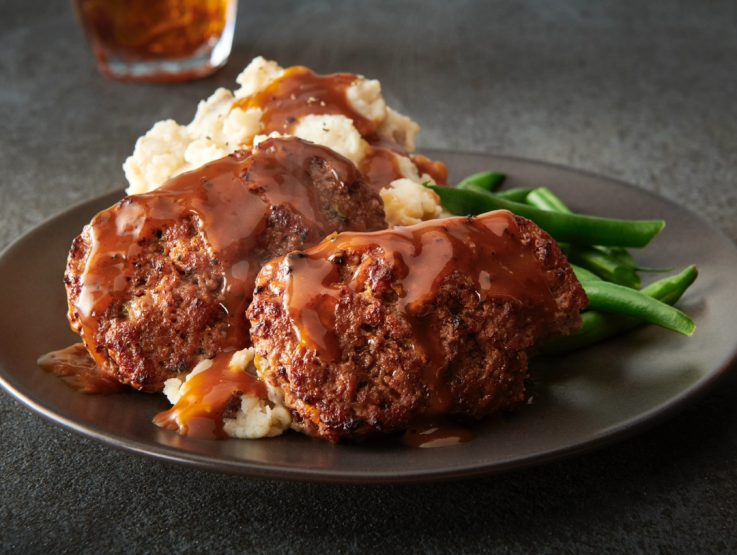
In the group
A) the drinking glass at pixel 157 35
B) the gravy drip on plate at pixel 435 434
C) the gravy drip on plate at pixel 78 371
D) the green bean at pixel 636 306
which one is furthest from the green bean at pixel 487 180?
the drinking glass at pixel 157 35

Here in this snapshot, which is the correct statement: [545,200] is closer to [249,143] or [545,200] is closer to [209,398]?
[249,143]

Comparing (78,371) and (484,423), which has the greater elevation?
(484,423)

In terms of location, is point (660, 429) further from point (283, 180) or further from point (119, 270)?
point (119, 270)

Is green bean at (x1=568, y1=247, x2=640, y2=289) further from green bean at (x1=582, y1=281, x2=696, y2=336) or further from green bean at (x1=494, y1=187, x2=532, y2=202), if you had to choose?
green bean at (x1=494, y1=187, x2=532, y2=202)

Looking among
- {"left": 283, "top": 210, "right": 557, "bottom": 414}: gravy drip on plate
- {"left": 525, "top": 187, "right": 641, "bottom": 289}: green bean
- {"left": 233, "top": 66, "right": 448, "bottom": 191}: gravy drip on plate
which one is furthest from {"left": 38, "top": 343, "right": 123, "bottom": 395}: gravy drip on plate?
{"left": 525, "top": 187, "right": 641, "bottom": 289}: green bean

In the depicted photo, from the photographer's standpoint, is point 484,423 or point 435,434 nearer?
point 435,434

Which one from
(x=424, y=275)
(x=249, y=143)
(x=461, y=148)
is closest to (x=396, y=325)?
(x=424, y=275)
